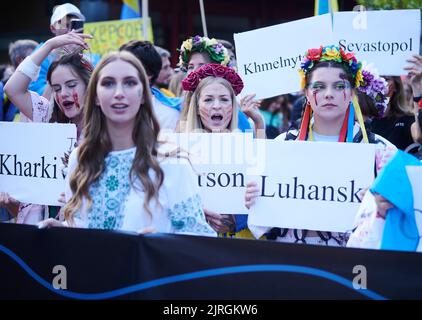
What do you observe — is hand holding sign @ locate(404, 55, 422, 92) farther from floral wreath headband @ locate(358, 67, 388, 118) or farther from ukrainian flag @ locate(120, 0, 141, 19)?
ukrainian flag @ locate(120, 0, 141, 19)

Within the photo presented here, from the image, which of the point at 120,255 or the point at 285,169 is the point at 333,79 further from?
the point at 120,255

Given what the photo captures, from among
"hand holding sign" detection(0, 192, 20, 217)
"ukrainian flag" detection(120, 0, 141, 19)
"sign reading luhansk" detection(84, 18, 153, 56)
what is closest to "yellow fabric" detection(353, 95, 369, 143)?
"hand holding sign" detection(0, 192, 20, 217)

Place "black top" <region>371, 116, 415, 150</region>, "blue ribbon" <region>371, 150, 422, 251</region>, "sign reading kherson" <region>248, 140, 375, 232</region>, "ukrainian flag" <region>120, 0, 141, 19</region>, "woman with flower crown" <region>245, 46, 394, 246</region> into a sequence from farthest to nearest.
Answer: "ukrainian flag" <region>120, 0, 141, 19</region> < "black top" <region>371, 116, 415, 150</region> < "woman with flower crown" <region>245, 46, 394, 246</region> < "sign reading kherson" <region>248, 140, 375, 232</region> < "blue ribbon" <region>371, 150, 422, 251</region>

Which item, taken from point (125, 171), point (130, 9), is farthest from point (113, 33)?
point (125, 171)

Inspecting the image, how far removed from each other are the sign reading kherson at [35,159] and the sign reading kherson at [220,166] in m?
0.76

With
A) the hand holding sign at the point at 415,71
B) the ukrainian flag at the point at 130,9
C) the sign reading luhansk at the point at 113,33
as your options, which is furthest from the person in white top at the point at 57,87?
the ukrainian flag at the point at 130,9

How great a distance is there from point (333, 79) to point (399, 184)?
1441mm

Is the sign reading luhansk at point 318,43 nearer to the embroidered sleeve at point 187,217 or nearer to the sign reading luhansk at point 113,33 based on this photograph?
the embroidered sleeve at point 187,217

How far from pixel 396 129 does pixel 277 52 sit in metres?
1.16

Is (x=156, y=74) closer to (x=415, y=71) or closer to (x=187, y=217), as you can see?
(x=415, y=71)

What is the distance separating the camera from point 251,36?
693 cm

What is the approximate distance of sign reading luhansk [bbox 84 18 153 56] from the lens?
10.1 meters

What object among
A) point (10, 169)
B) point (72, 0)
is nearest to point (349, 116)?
point (10, 169)

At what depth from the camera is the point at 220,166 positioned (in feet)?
17.0
